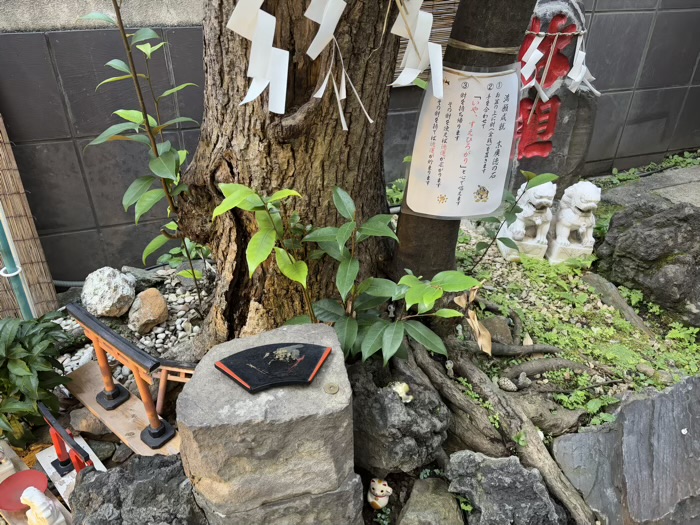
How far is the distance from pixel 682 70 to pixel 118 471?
303 inches

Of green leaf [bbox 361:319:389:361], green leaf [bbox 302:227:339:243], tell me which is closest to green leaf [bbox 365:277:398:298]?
green leaf [bbox 361:319:389:361]

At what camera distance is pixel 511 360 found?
3.09 metres

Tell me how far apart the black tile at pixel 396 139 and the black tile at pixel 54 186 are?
291 centimetres

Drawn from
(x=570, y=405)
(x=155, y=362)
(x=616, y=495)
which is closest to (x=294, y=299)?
(x=155, y=362)

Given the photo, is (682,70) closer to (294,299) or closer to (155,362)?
(294,299)

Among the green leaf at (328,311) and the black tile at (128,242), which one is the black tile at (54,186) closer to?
the black tile at (128,242)

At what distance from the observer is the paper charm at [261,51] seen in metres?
1.66

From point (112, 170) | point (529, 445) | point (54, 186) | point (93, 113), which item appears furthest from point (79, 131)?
point (529, 445)

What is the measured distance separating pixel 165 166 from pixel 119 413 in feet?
4.59

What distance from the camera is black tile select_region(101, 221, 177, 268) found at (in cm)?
464

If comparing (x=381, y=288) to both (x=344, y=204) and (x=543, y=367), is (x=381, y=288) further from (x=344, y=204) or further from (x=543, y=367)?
(x=543, y=367)

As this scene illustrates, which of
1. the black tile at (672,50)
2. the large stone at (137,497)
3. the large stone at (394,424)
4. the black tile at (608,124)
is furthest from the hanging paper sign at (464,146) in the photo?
the black tile at (672,50)

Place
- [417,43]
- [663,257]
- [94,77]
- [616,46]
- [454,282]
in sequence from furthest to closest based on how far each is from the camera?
1. [616,46]
2. [94,77]
3. [663,257]
4. [454,282]
5. [417,43]

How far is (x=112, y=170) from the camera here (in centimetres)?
434
